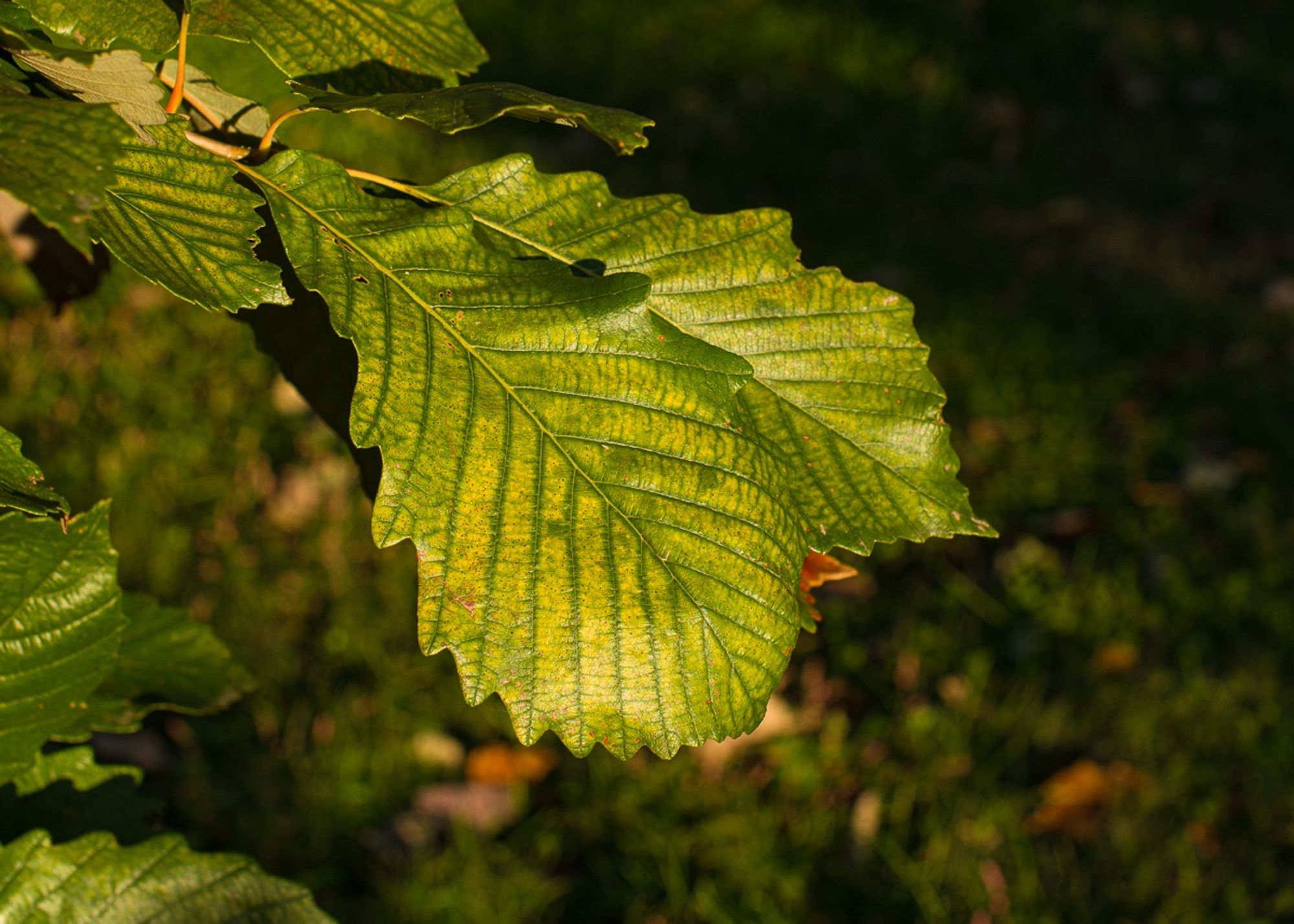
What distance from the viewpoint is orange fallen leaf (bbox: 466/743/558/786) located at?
2.78m

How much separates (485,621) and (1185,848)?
2317mm

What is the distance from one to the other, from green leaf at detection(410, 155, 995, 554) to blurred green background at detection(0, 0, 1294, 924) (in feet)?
5.70

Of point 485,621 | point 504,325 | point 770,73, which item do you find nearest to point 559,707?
point 485,621

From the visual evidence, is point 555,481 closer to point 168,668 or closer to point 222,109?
point 222,109

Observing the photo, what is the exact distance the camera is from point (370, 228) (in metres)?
0.90

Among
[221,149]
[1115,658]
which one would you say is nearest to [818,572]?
[221,149]

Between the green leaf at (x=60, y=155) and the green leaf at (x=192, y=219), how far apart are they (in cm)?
11

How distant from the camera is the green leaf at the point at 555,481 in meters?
0.85

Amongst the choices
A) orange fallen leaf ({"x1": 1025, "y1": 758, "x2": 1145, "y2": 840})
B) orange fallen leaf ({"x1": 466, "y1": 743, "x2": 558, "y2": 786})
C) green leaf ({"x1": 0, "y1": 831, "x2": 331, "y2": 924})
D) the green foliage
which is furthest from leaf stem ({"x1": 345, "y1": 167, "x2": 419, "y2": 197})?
orange fallen leaf ({"x1": 1025, "y1": 758, "x2": 1145, "y2": 840})

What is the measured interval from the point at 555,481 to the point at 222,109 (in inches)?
19.0

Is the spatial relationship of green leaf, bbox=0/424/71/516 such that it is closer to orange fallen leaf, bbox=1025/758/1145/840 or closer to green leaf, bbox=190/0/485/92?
green leaf, bbox=190/0/485/92

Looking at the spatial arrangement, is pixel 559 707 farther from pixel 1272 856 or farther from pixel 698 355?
pixel 1272 856

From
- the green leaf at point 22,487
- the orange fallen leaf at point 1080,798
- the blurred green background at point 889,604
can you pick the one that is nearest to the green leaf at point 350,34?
the green leaf at point 22,487

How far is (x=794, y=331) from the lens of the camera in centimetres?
102
